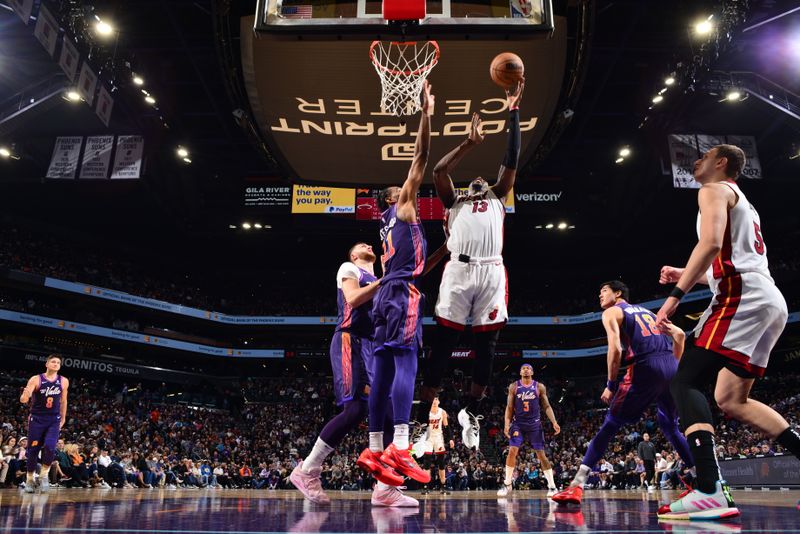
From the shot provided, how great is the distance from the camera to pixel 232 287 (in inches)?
1517

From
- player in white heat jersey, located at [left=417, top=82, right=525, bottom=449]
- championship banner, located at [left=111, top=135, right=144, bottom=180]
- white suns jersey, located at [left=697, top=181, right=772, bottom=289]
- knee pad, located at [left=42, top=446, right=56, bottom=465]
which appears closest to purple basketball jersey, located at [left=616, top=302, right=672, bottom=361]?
player in white heat jersey, located at [left=417, top=82, right=525, bottom=449]

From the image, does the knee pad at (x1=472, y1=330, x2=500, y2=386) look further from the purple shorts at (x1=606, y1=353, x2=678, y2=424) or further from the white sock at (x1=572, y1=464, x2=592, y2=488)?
the purple shorts at (x1=606, y1=353, x2=678, y2=424)

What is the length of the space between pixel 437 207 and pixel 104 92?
11953 millimetres

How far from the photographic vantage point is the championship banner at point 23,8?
12.8m

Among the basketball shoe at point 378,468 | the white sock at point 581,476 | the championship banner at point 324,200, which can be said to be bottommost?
the white sock at point 581,476

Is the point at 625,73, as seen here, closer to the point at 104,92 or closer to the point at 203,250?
the point at 104,92

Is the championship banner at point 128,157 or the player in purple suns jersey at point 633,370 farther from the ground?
the championship banner at point 128,157

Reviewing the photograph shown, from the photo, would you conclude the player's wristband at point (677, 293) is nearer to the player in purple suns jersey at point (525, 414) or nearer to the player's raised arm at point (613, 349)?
the player's raised arm at point (613, 349)

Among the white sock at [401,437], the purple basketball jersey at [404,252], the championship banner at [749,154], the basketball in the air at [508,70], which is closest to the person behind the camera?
the white sock at [401,437]

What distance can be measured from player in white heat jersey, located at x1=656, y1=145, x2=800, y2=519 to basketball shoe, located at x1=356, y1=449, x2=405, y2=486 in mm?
1813

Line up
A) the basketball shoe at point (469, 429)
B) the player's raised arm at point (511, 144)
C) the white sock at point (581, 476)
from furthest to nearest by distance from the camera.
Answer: the basketball shoe at point (469, 429)
the white sock at point (581, 476)
the player's raised arm at point (511, 144)

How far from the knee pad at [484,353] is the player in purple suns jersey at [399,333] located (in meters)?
0.61

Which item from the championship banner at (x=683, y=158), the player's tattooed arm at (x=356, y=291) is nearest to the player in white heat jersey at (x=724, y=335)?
the player's tattooed arm at (x=356, y=291)

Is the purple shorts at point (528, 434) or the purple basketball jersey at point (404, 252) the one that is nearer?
the purple basketball jersey at point (404, 252)
